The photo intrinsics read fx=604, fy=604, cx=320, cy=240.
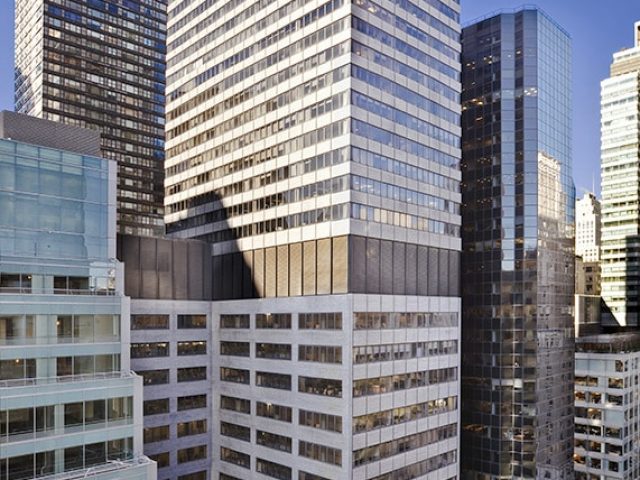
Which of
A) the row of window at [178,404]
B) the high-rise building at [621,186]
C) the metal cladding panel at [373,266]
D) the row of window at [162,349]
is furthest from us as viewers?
the high-rise building at [621,186]

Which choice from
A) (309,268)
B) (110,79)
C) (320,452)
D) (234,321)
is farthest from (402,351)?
(110,79)

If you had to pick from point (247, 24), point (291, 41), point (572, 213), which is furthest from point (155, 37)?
point (572, 213)

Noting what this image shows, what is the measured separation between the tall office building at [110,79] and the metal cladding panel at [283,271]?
98.7m

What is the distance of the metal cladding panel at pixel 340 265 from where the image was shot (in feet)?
212

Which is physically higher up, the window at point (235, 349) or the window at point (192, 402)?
the window at point (235, 349)

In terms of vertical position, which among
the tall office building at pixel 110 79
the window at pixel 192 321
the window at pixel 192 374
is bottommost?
the window at pixel 192 374

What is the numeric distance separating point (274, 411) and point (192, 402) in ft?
44.7

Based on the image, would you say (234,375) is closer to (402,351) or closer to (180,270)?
(180,270)

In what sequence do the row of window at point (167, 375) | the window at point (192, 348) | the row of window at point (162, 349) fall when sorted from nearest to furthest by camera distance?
1. the row of window at point (162, 349)
2. the row of window at point (167, 375)
3. the window at point (192, 348)

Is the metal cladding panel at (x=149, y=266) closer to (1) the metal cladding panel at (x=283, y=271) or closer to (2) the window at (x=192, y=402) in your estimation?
(2) the window at (x=192, y=402)

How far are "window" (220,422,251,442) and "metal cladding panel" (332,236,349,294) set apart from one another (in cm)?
2398

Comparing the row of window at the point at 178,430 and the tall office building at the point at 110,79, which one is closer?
the row of window at the point at 178,430

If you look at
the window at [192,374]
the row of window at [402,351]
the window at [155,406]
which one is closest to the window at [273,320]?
the row of window at [402,351]

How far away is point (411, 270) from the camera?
7106 centimetres
